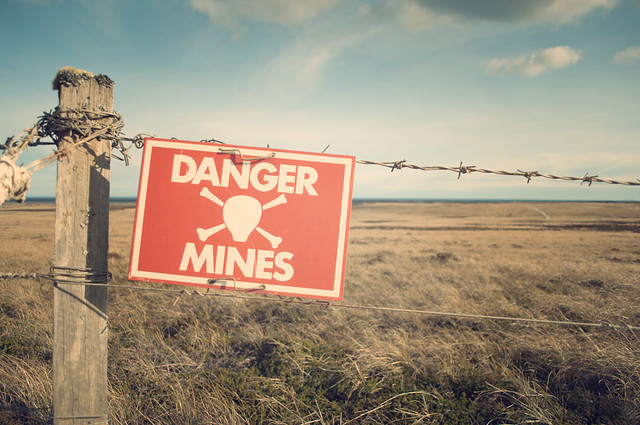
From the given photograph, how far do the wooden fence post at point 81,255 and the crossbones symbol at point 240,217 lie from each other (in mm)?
711

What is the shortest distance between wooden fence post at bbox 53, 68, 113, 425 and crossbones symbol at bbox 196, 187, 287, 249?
2.33ft

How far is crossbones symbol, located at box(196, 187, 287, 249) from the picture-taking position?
7.11ft

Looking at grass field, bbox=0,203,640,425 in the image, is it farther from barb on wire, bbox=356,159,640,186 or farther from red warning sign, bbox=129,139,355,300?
barb on wire, bbox=356,159,640,186

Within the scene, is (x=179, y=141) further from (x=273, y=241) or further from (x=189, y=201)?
(x=273, y=241)

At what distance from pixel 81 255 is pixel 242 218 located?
111cm

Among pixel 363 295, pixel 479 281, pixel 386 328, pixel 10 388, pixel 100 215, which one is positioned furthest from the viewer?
pixel 479 281

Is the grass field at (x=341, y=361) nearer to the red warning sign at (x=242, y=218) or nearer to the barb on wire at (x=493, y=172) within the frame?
the red warning sign at (x=242, y=218)

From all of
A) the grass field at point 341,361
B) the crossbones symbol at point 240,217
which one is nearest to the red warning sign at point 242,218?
the crossbones symbol at point 240,217

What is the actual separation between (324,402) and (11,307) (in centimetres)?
597

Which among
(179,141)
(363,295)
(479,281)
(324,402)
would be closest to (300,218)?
(179,141)

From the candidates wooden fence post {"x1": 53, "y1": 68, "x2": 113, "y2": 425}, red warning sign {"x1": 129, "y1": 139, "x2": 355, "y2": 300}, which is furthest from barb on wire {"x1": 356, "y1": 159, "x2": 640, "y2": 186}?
wooden fence post {"x1": 53, "y1": 68, "x2": 113, "y2": 425}

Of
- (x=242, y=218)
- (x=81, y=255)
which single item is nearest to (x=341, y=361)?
(x=242, y=218)

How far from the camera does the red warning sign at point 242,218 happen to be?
2.16 meters

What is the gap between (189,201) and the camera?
2.18 metres
